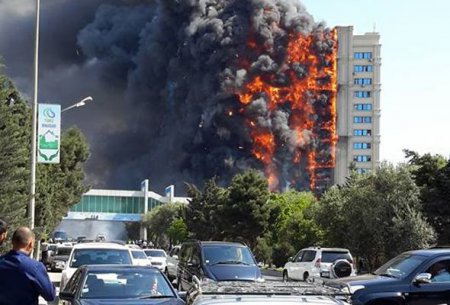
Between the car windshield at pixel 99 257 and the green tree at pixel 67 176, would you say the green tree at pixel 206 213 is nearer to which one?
the green tree at pixel 67 176

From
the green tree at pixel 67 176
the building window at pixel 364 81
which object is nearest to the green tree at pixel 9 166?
the green tree at pixel 67 176

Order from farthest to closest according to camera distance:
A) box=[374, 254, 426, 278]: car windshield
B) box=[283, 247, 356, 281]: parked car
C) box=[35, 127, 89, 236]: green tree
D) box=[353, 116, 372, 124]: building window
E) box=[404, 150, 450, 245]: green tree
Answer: box=[353, 116, 372, 124]: building window, box=[35, 127, 89, 236]: green tree, box=[404, 150, 450, 245]: green tree, box=[283, 247, 356, 281]: parked car, box=[374, 254, 426, 278]: car windshield

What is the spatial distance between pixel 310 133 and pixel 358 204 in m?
106

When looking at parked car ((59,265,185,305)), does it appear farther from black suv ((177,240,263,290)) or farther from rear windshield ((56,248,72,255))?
rear windshield ((56,248,72,255))

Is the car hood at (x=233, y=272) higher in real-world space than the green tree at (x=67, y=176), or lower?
lower

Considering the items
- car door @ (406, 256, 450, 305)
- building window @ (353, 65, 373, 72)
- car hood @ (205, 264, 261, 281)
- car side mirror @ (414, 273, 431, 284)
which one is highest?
building window @ (353, 65, 373, 72)

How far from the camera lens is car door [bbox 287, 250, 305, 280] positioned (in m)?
30.1

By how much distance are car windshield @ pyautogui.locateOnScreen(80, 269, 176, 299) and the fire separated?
129 m

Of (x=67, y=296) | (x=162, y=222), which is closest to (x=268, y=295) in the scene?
(x=67, y=296)

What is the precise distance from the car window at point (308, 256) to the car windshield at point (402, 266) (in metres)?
15.3

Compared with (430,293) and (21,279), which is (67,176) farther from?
(21,279)

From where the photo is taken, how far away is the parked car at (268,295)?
494 centimetres

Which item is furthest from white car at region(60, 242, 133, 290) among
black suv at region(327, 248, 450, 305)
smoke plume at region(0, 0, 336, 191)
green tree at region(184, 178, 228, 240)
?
smoke plume at region(0, 0, 336, 191)

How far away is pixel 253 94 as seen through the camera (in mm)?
143625
